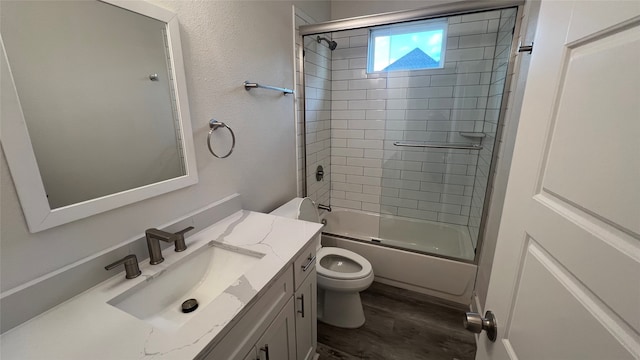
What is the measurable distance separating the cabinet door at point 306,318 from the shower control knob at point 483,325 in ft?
2.32

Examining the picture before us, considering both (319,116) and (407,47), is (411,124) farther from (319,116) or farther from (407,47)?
(319,116)

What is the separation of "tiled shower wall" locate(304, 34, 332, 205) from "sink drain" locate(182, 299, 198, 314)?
1.48 metres

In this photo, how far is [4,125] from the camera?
641mm

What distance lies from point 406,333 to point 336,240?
2.98ft

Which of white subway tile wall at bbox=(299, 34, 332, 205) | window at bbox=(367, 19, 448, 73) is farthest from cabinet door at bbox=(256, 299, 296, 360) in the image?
window at bbox=(367, 19, 448, 73)

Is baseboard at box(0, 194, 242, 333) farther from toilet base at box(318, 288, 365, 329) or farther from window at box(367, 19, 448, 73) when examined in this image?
window at box(367, 19, 448, 73)

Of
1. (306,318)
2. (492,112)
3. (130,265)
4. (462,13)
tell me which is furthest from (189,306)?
(492,112)

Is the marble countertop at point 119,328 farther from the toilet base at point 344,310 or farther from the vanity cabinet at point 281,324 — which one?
the toilet base at point 344,310

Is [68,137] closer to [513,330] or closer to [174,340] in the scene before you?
[174,340]

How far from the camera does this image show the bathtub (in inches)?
76.9

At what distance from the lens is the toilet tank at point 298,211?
65.7 inches

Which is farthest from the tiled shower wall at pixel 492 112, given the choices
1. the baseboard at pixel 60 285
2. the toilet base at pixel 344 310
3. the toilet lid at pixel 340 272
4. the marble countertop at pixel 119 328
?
the baseboard at pixel 60 285

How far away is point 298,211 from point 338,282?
547 mm

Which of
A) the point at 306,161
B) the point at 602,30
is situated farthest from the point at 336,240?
the point at 602,30
